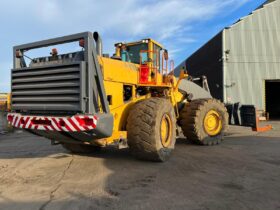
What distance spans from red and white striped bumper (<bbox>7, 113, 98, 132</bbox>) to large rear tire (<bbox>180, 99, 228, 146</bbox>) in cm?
448

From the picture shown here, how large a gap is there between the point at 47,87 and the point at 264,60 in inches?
743

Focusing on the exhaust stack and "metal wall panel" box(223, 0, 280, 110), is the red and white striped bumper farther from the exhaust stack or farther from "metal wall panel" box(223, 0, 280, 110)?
"metal wall panel" box(223, 0, 280, 110)

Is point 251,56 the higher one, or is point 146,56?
point 251,56

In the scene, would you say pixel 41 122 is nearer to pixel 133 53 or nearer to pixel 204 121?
pixel 133 53

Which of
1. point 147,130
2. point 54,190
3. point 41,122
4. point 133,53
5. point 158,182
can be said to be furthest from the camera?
point 133,53

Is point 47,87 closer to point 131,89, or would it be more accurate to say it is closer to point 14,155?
point 131,89

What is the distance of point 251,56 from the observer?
22250mm

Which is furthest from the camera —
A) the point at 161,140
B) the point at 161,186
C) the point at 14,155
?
the point at 14,155

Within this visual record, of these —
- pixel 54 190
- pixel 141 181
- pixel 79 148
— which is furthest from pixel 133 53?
pixel 54 190

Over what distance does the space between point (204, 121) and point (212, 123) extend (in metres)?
0.51

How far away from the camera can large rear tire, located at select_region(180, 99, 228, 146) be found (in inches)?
386

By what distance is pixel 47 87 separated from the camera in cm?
651

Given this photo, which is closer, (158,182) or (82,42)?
(158,182)

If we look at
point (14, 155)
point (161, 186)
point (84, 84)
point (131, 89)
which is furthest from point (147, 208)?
point (14, 155)
